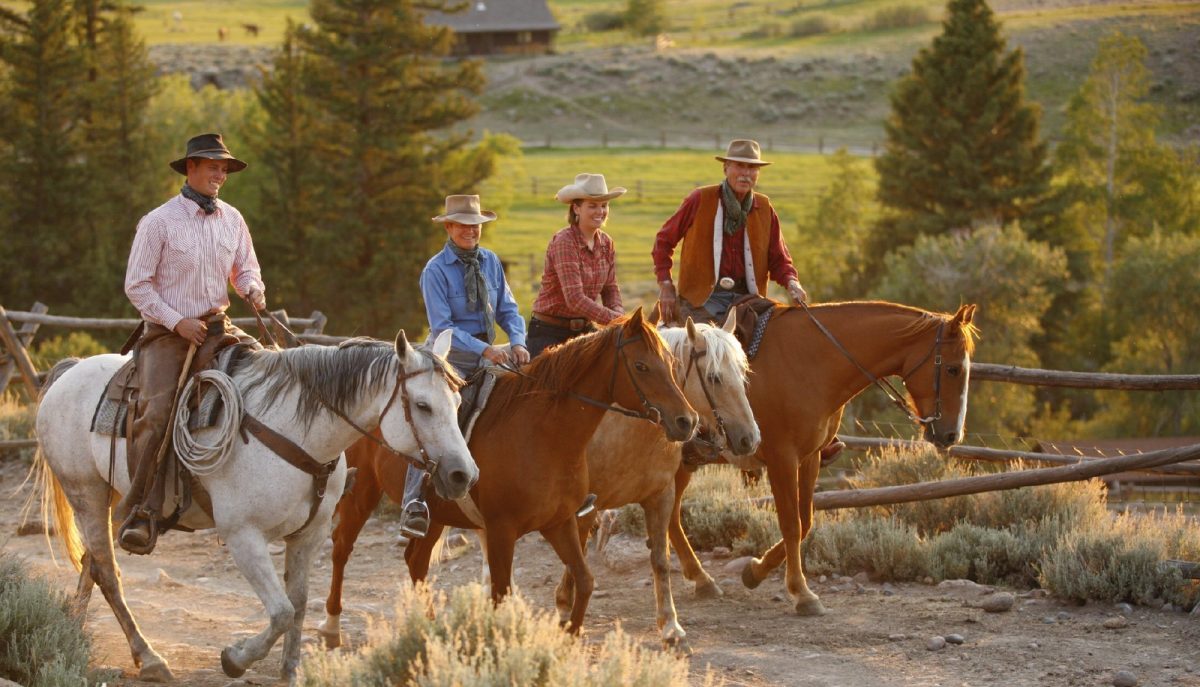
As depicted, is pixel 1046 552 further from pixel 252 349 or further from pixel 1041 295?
pixel 1041 295

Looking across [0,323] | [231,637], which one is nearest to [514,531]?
[231,637]

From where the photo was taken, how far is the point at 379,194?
121 feet

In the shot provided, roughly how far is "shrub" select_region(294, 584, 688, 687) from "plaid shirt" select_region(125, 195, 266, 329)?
2.33 metres

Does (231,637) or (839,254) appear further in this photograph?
(839,254)

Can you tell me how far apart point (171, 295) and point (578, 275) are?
2.45m

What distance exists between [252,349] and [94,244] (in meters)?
33.4

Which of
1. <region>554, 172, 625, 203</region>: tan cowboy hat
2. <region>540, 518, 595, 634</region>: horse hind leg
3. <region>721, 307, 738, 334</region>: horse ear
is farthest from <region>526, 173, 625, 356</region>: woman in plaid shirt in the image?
<region>540, 518, 595, 634</region>: horse hind leg

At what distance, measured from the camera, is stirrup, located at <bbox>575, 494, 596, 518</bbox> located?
22.6ft

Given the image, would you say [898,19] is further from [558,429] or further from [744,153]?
[558,429]

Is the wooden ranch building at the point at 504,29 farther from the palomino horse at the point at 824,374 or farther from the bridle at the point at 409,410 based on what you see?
the bridle at the point at 409,410

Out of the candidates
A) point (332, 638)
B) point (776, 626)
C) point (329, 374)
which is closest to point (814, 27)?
point (776, 626)

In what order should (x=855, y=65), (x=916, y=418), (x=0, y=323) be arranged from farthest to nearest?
(x=855, y=65) < (x=0, y=323) < (x=916, y=418)

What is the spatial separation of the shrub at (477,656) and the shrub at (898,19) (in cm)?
9017

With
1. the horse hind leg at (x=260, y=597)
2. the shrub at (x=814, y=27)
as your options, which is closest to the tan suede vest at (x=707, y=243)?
the horse hind leg at (x=260, y=597)
